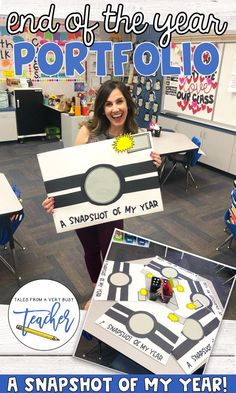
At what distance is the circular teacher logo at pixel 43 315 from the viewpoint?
2.79 ft

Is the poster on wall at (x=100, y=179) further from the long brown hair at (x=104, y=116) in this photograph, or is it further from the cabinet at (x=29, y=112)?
the cabinet at (x=29, y=112)

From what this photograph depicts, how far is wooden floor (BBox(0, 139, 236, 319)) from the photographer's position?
2805mm

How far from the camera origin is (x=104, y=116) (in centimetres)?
162

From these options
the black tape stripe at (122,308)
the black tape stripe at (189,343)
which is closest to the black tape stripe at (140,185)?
the black tape stripe at (122,308)

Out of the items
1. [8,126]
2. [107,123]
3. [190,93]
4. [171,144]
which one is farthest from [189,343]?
[8,126]

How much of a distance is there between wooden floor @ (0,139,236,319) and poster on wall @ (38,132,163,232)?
122 centimetres

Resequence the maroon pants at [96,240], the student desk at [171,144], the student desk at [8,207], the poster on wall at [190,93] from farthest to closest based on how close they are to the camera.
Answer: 1. the poster on wall at [190,93]
2. the student desk at [171,144]
3. the student desk at [8,207]
4. the maroon pants at [96,240]

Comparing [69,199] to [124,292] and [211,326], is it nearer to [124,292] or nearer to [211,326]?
[124,292]

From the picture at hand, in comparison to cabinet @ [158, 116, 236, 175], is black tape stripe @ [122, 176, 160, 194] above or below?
above

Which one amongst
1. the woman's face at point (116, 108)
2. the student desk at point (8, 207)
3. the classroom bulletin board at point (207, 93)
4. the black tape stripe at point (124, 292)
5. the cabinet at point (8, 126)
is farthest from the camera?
the cabinet at point (8, 126)

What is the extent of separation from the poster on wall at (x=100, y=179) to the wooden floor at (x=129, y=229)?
1215mm

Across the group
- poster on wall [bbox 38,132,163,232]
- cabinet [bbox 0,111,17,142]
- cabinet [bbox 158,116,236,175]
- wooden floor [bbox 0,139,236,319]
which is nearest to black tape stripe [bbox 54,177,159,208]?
poster on wall [bbox 38,132,163,232]

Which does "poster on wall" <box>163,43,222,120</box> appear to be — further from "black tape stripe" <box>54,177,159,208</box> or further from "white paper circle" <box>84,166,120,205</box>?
"white paper circle" <box>84,166,120,205</box>

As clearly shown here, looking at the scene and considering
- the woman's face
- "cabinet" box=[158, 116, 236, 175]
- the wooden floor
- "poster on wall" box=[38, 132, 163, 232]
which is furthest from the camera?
"cabinet" box=[158, 116, 236, 175]
